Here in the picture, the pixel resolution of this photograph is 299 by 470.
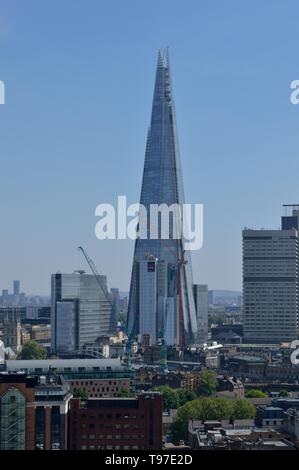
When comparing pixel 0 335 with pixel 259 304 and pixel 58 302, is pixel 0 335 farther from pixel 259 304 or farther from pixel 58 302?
pixel 259 304

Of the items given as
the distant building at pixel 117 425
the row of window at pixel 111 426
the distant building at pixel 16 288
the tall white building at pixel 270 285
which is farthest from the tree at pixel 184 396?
the distant building at pixel 16 288

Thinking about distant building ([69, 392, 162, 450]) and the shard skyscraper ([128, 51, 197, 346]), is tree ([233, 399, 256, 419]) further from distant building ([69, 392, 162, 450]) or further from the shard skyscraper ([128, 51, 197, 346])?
the shard skyscraper ([128, 51, 197, 346])

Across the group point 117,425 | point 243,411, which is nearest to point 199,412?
point 243,411

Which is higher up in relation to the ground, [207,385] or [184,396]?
[207,385]

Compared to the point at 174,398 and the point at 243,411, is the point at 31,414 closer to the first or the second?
the point at 243,411

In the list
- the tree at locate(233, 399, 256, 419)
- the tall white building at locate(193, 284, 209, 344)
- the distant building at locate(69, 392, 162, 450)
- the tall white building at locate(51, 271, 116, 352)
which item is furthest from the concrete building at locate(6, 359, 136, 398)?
the tall white building at locate(193, 284, 209, 344)
